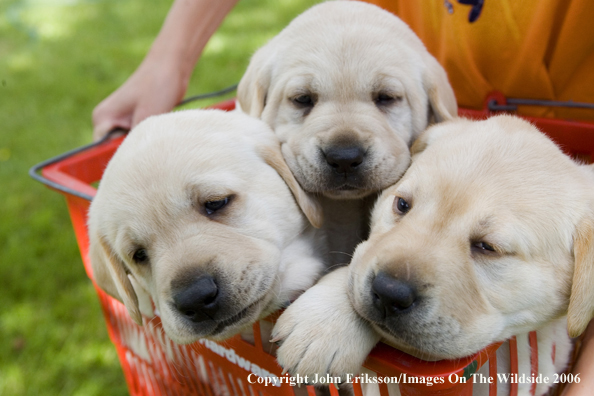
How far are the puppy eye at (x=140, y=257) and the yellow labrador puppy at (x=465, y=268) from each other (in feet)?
2.21

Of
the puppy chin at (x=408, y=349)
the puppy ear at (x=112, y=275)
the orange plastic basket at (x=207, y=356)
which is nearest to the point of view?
the orange plastic basket at (x=207, y=356)

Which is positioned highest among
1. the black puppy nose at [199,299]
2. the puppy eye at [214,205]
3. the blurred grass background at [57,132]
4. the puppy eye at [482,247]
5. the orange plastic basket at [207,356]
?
the puppy eye at [482,247]

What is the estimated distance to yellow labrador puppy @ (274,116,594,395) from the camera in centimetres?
162

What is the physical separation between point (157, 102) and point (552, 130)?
2.28 metres

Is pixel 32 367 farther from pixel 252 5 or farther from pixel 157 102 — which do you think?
pixel 252 5

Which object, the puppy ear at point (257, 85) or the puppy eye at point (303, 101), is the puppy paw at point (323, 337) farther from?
the puppy ear at point (257, 85)

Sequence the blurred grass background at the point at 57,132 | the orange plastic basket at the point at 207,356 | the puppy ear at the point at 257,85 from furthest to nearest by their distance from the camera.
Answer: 1. the blurred grass background at the point at 57,132
2. the puppy ear at the point at 257,85
3. the orange plastic basket at the point at 207,356

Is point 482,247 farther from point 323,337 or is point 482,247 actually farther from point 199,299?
point 199,299

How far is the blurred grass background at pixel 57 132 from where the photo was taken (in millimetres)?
3627

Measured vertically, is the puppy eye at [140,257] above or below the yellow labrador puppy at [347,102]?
below

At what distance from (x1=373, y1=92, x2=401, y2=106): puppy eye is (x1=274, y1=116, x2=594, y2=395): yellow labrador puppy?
0.68m

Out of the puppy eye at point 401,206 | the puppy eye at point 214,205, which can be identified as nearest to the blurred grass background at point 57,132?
the puppy eye at point 214,205

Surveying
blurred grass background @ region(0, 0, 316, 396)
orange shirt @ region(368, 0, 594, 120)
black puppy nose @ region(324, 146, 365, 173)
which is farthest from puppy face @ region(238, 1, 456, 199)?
blurred grass background @ region(0, 0, 316, 396)

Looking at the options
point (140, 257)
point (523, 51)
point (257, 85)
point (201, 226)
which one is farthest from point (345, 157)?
point (523, 51)
